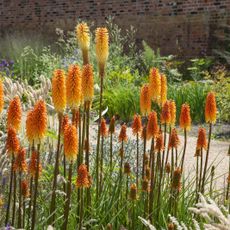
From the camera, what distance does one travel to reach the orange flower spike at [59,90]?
2293mm

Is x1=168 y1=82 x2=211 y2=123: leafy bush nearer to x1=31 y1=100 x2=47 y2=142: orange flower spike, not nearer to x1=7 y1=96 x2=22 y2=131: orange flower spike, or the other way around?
x1=7 y1=96 x2=22 y2=131: orange flower spike

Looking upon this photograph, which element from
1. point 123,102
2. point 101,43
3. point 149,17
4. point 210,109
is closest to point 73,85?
point 101,43

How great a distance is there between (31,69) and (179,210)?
10.6m

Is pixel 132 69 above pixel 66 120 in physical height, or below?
below

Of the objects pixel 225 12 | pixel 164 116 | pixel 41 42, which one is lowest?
pixel 41 42

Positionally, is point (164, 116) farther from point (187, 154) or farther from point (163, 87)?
point (187, 154)

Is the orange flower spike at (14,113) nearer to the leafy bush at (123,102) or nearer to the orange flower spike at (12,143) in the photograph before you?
the orange flower spike at (12,143)

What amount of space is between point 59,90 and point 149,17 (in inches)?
535

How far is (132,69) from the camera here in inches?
501

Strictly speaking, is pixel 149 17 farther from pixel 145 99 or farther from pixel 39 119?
pixel 39 119

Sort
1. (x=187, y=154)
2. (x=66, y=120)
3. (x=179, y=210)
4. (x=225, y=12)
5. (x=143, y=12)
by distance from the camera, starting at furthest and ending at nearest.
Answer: (x=143, y=12) → (x=225, y=12) → (x=187, y=154) → (x=179, y=210) → (x=66, y=120)

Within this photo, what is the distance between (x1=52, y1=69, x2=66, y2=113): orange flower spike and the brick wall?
40.9ft

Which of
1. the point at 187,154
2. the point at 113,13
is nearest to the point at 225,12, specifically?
the point at 113,13

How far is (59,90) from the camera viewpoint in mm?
2309
